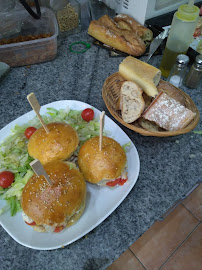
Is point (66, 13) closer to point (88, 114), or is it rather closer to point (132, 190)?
point (88, 114)

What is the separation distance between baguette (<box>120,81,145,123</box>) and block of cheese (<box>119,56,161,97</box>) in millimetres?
54

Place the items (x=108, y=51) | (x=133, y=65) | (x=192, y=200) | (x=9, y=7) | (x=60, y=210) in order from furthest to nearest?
(x=192, y=200), (x=108, y=51), (x=9, y=7), (x=133, y=65), (x=60, y=210)

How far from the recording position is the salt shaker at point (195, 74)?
1.20 meters

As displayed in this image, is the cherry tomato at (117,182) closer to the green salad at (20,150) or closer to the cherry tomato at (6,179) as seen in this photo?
the green salad at (20,150)

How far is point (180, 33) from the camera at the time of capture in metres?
1.24

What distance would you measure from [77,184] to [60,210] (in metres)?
0.10

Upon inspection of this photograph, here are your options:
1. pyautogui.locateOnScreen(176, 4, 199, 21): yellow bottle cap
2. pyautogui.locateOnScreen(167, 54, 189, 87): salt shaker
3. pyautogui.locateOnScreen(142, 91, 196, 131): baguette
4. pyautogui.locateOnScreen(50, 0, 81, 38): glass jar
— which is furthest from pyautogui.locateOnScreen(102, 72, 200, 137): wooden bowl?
pyautogui.locateOnScreen(50, 0, 81, 38): glass jar

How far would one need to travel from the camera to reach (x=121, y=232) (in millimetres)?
845

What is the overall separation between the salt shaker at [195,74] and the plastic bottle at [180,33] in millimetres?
127

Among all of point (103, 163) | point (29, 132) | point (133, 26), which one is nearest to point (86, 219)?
point (103, 163)

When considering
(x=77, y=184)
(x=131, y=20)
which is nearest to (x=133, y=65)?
(x=131, y=20)

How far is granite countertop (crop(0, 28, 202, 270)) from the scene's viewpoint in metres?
0.79

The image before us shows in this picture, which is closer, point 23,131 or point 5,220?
point 5,220

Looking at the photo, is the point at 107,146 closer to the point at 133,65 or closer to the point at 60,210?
the point at 60,210
